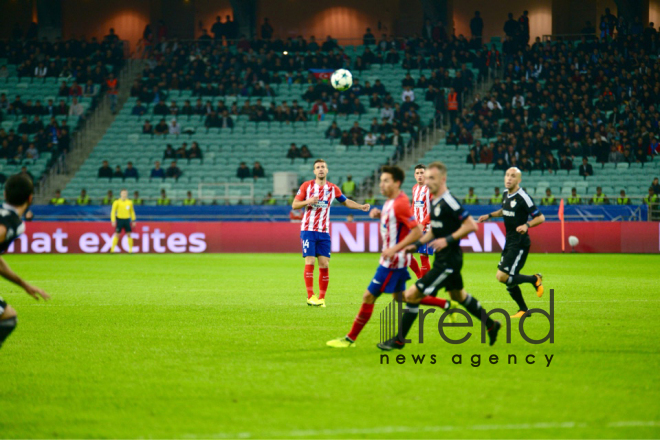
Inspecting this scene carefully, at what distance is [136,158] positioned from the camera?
34.6 m

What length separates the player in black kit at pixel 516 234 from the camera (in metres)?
10.8

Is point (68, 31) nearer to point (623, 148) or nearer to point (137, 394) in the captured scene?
point (623, 148)

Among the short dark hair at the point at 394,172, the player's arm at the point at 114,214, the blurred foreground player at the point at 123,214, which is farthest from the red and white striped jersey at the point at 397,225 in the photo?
the player's arm at the point at 114,214

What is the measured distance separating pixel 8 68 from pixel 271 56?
549 inches

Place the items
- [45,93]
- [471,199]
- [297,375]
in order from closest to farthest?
[297,375] < [471,199] < [45,93]

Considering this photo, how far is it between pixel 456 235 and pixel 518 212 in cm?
371

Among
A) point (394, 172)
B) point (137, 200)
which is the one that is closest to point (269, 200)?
point (137, 200)

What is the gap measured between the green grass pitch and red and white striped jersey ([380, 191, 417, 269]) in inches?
36.8

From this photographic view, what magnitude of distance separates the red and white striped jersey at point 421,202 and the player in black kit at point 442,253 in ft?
20.8

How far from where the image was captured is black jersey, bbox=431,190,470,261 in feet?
25.7

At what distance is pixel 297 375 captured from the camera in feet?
22.2

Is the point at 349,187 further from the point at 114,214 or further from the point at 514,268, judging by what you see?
the point at 514,268

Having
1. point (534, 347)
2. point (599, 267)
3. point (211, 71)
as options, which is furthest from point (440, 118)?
point (534, 347)

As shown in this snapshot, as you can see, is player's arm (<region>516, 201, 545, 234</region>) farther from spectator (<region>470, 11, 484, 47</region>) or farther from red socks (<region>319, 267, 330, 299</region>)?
spectator (<region>470, 11, 484, 47</region>)
